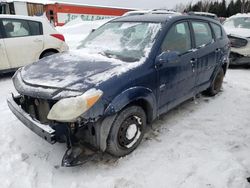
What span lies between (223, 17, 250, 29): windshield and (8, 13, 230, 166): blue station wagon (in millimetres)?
5836

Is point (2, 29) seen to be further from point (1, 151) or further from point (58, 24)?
point (58, 24)

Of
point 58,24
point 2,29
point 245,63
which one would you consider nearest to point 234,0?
point 58,24

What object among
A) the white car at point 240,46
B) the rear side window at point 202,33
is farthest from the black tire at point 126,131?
the white car at point 240,46

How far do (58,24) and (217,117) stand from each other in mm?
21582

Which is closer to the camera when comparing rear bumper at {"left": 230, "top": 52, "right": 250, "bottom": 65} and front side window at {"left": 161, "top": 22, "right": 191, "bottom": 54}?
front side window at {"left": 161, "top": 22, "right": 191, "bottom": 54}

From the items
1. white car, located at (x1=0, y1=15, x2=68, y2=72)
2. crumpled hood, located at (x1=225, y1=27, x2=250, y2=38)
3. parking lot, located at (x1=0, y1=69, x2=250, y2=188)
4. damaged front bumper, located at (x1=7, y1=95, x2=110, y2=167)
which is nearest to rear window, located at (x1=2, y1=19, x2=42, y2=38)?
white car, located at (x1=0, y1=15, x2=68, y2=72)

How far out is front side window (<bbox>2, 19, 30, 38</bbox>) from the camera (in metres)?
6.51

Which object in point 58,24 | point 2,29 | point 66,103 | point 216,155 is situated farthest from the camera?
point 58,24

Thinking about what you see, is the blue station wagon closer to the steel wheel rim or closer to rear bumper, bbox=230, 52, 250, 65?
the steel wheel rim

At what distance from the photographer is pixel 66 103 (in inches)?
106

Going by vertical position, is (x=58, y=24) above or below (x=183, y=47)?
below

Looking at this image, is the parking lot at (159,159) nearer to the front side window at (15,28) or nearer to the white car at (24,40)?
the white car at (24,40)

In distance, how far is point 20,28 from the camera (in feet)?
22.2

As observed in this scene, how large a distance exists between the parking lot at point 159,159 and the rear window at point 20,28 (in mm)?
2858
